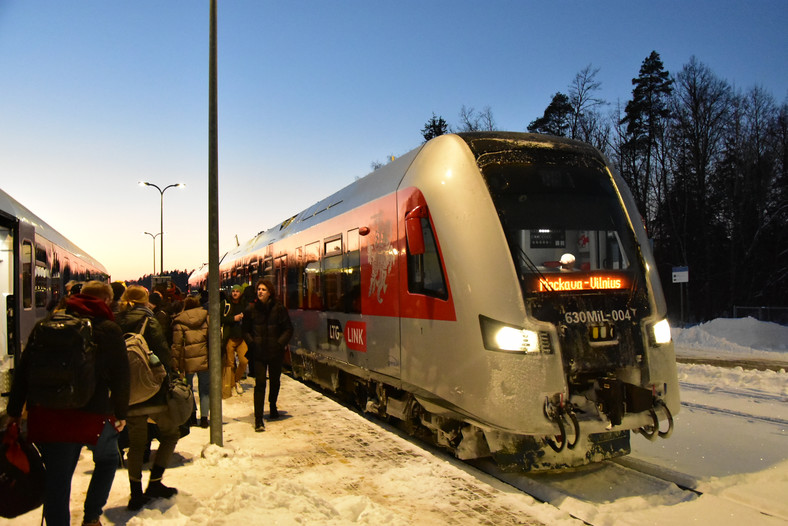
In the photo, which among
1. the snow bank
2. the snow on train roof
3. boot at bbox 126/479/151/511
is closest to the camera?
boot at bbox 126/479/151/511

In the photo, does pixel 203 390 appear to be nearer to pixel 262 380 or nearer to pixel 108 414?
pixel 262 380

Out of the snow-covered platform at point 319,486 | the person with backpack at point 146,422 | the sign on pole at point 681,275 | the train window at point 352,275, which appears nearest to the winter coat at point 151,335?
the person with backpack at point 146,422

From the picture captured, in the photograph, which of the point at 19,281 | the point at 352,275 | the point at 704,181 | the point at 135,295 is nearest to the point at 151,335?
the point at 135,295

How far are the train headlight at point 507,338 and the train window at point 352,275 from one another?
2.88m

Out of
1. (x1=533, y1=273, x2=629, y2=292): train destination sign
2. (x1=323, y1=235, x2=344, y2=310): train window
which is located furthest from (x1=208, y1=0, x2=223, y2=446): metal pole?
(x1=533, y1=273, x2=629, y2=292): train destination sign

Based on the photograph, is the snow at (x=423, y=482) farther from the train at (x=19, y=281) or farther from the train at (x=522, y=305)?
the train at (x=19, y=281)

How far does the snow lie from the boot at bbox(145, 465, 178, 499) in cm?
16

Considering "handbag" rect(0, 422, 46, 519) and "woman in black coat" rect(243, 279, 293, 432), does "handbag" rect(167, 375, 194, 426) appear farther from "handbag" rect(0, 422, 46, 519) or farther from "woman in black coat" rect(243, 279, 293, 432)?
"woman in black coat" rect(243, 279, 293, 432)

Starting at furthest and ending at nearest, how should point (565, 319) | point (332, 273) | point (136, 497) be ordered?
point (332, 273), point (565, 319), point (136, 497)

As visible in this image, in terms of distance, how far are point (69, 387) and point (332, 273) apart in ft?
18.5

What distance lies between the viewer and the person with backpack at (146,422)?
4477 millimetres

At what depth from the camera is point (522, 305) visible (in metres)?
5.16

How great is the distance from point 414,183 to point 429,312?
1.38 metres

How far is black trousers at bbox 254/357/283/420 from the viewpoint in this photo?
24.4 ft
